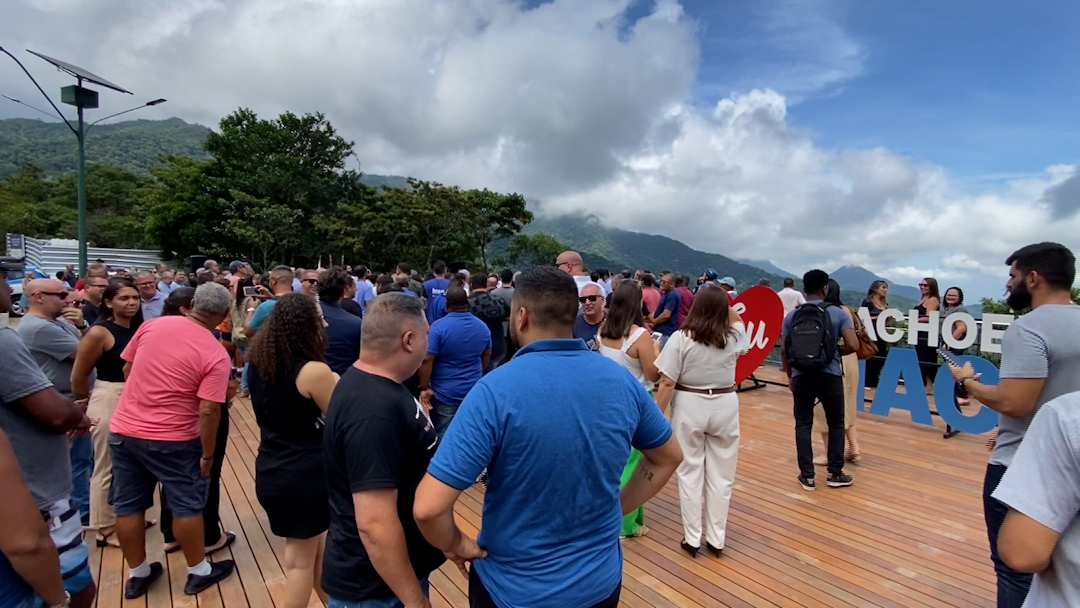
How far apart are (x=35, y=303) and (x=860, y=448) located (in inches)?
279

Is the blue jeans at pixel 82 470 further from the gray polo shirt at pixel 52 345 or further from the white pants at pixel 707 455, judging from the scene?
the white pants at pixel 707 455

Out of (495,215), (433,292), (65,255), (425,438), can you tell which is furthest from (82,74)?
(495,215)

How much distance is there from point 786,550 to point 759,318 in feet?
11.0

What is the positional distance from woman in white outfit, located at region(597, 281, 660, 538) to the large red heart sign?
3148 mm

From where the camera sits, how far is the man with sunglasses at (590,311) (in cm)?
438

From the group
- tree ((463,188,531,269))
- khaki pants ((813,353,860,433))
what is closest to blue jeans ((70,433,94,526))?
khaki pants ((813,353,860,433))

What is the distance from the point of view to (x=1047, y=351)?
82.4 inches

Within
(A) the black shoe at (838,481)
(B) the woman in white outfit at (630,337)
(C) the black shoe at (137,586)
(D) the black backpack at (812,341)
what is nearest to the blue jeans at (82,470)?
(C) the black shoe at (137,586)

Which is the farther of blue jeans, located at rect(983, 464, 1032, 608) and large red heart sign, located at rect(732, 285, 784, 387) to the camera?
large red heart sign, located at rect(732, 285, 784, 387)

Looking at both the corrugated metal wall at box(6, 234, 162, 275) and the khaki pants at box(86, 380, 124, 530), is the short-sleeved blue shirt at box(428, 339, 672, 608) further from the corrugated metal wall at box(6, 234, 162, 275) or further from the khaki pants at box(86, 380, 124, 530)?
the corrugated metal wall at box(6, 234, 162, 275)

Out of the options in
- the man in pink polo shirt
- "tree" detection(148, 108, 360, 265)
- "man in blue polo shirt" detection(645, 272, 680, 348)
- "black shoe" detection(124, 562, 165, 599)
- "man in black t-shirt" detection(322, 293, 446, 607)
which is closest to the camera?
"man in black t-shirt" detection(322, 293, 446, 607)

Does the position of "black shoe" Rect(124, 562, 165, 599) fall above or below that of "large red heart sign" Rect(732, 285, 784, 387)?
below

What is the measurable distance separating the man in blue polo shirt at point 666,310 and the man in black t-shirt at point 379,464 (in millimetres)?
6358

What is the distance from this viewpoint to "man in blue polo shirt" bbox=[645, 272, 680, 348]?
25.6 feet
